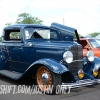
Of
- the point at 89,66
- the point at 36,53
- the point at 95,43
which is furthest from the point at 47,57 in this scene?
the point at 95,43

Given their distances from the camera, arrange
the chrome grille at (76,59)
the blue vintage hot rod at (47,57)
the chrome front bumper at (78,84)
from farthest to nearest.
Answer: the chrome grille at (76,59)
the blue vintage hot rod at (47,57)
the chrome front bumper at (78,84)

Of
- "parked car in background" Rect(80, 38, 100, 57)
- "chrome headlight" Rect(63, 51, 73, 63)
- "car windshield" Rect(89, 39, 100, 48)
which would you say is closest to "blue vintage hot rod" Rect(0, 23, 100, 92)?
"chrome headlight" Rect(63, 51, 73, 63)

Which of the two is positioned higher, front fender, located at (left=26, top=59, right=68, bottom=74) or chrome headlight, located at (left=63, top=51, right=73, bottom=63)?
chrome headlight, located at (left=63, top=51, right=73, bottom=63)

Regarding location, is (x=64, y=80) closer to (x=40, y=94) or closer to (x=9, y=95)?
(x=40, y=94)

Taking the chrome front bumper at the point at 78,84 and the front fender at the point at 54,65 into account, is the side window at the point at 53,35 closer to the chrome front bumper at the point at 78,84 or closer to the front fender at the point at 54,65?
the front fender at the point at 54,65

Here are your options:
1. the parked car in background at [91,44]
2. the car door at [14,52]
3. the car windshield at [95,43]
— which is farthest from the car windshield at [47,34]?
the car windshield at [95,43]

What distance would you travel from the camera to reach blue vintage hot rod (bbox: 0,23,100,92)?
4.64m

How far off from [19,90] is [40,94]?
68 cm

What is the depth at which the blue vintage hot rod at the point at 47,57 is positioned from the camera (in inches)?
183

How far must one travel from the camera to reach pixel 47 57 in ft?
16.5

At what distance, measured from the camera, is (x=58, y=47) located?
4.88 m

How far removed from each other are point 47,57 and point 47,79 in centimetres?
62

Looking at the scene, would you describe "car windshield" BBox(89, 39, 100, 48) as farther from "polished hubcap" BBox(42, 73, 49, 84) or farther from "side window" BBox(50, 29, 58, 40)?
"polished hubcap" BBox(42, 73, 49, 84)

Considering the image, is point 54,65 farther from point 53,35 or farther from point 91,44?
point 91,44
